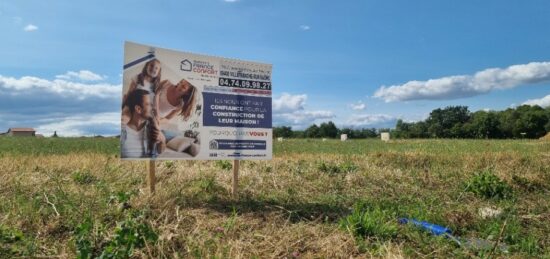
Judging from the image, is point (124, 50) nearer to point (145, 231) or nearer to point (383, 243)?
point (145, 231)

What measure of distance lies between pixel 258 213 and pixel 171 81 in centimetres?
242

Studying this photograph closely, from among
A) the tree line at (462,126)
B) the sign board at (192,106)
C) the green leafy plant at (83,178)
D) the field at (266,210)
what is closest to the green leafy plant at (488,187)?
the field at (266,210)

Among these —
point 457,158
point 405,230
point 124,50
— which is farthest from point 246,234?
point 457,158

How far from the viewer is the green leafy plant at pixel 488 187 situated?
826 cm

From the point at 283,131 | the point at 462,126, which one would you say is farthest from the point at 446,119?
the point at 283,131

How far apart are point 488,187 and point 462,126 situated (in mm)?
86779

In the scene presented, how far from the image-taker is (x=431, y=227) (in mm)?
5664

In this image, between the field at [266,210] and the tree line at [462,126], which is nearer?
the field at [266,210]

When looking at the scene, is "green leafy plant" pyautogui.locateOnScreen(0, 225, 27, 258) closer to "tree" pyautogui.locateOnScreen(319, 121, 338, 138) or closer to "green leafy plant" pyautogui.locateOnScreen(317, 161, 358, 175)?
"green leafy plant" pyautogui.locateOnScreen(317, 161, 358, 175)

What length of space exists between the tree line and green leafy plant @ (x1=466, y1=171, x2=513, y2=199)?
6267 centimetres

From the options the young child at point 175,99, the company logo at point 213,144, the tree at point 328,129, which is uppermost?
the tree at point 328,129

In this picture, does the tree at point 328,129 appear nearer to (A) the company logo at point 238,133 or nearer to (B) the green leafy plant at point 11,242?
(A) the company logo at point 238,133

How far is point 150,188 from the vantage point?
21.4 ft

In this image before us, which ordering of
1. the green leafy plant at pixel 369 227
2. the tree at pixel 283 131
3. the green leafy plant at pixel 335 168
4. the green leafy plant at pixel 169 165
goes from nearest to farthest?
the green leafy plant at pixel 369 227 → the green leafy plant at pixel 169 165 → the green leafy plant at pixel 335 168 → the tree at pixel 283 131
